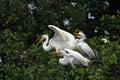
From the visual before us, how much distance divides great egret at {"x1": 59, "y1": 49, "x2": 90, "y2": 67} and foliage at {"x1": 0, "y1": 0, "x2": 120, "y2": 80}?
0.30 feet

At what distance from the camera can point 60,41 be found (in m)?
12.4

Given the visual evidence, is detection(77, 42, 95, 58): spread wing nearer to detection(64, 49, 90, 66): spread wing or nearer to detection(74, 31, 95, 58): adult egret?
detection(74, 31, 95, 58): adult egret

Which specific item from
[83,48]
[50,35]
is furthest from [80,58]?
[50,35]

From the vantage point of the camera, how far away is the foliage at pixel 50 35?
424 inches

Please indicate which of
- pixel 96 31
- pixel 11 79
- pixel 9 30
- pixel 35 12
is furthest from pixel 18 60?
pixel 96 31

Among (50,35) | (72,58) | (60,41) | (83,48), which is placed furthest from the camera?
(50,35)

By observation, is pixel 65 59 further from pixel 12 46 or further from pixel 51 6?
pixel 51 6

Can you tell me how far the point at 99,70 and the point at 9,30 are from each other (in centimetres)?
349

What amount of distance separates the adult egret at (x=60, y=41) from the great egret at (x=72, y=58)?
511mm

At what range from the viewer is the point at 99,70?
10.6 metres

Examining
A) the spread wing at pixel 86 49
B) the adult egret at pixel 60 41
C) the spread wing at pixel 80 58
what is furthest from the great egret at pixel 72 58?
the adult egret at pixel 60 41

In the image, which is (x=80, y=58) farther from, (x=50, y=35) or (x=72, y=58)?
(x=50, y=35)

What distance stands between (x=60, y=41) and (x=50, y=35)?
5.99 feet

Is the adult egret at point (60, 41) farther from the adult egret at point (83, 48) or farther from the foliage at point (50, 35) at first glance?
the foliage at point (50, 35)
